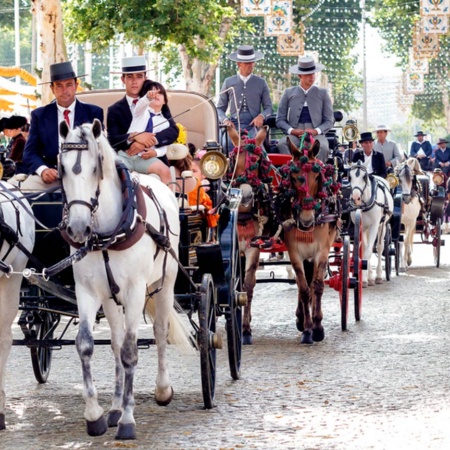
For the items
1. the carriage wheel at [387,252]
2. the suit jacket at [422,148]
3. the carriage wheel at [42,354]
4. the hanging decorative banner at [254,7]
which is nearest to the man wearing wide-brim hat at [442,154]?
the suit jacket at [422,148]

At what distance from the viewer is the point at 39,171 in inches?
352

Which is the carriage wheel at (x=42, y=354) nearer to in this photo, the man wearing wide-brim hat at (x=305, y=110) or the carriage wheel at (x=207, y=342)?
the carriage wheel at (x=207, y=342)

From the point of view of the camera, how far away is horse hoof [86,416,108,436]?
26.2 feet

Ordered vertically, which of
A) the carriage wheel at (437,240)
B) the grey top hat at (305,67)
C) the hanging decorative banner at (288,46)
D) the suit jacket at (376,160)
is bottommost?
the carriage wheel at (437,240)

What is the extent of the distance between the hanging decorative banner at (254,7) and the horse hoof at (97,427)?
72.9 feet

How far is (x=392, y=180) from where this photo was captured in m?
20.9

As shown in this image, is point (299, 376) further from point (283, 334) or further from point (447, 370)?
point (283, 334)

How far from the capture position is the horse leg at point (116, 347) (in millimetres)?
8398

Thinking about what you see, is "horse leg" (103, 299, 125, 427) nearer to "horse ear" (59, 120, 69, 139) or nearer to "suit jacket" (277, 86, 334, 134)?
"horse ear" (59, 120, 69, 139)

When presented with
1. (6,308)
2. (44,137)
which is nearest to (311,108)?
(44,137)

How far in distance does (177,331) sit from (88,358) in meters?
1.62

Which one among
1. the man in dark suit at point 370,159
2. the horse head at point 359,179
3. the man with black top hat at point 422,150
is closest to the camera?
the horse head at point 359,179

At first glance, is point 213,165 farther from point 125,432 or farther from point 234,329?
point 125,432

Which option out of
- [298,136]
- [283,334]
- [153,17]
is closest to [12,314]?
[283,334]
